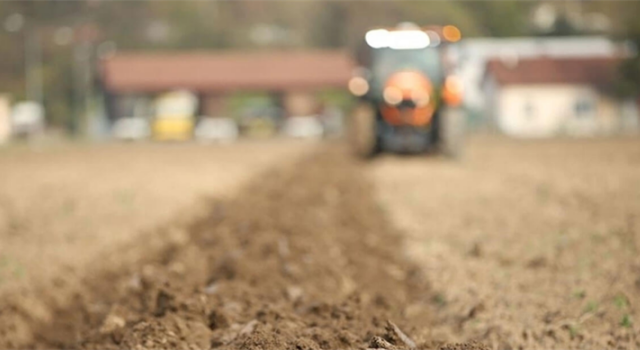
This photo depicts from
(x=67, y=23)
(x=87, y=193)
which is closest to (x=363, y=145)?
(x=87, y=193)

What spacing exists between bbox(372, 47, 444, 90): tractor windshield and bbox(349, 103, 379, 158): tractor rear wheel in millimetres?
647

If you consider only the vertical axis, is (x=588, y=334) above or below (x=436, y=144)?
above

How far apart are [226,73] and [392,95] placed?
42693 mm

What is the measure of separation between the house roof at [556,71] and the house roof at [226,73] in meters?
8.47

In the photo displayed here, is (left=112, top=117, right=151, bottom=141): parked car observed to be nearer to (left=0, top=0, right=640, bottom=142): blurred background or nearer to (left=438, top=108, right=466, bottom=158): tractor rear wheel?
(left=0, top=0, right=640, bottom=142): blurred background

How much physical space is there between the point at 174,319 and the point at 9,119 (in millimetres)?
57677

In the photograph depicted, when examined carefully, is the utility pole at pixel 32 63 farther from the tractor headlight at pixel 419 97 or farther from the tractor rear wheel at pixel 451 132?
the tractor headlight at pixel 419 97

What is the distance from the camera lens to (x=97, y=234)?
45.9ft

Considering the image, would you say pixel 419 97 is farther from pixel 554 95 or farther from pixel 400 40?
pixel 554 95

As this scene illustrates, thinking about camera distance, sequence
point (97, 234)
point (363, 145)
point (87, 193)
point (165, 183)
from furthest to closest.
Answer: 1. point (363, 145)
2. point (165, 183)
3. point (87, 193)
4. point (97, 234)

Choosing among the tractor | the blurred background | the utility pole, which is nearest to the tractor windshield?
the tractor

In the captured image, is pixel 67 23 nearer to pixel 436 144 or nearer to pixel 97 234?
pixel 436 144

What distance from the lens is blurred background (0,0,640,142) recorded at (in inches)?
2395

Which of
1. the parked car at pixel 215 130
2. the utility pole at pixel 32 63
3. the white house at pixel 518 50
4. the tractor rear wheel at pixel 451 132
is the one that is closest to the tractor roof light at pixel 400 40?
the tractor rear wheel at pixel 451 132
